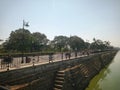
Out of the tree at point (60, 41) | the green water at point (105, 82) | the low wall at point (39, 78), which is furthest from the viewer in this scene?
the tree at point (60, 41)

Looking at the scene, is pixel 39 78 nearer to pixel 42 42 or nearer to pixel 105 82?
pixel 105 82

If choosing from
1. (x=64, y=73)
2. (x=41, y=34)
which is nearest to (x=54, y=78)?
(x=64, y=73)

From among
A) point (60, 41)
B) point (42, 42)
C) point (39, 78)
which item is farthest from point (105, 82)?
point (60, 41)

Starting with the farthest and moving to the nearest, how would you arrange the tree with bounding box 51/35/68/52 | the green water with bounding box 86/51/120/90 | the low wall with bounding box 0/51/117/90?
the tree with bounding box 51/35/68/52 < the green water with bounding box 86/51/120/90 < the low wall with bounding box 0/51/117/90

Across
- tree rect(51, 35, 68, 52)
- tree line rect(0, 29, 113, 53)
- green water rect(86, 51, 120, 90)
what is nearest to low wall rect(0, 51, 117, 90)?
green water rect(86, 51, 120, 90)

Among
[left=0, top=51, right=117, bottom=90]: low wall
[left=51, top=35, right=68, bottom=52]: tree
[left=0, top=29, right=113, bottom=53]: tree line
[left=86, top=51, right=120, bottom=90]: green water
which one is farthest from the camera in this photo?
[left=51, top=35, right=68, bottom=52]: tree

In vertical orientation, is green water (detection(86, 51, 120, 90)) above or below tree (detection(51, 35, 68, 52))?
below

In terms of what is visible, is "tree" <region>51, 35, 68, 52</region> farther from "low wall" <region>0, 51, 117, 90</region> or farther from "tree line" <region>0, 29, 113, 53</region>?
"low wall" <region>0, 51, 117, 90</region>

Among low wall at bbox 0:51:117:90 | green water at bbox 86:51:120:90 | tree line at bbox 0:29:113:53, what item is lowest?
green water at bbox 86:51:120:90

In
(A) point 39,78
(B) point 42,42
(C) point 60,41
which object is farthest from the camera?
(C) point 60,41

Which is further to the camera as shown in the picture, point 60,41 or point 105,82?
point 60,41

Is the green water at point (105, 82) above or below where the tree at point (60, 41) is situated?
below

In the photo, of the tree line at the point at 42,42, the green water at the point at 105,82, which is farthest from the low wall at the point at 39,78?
the tree line at the point at 42,42

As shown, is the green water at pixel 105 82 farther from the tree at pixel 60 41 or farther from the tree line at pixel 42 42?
the tree at pixel 60 41
